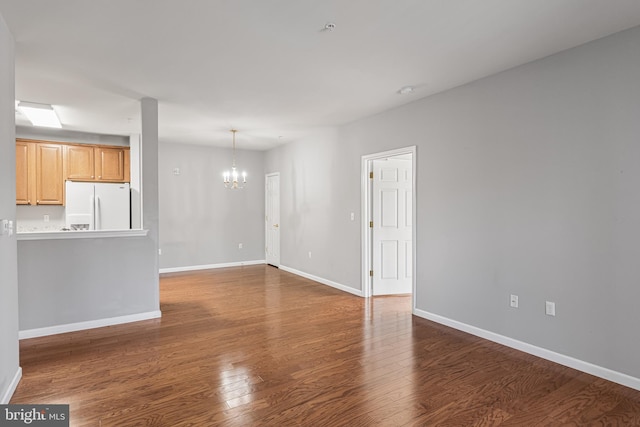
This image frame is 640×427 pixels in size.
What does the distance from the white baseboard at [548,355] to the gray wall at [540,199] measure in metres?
0.05

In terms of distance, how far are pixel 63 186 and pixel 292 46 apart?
523cm

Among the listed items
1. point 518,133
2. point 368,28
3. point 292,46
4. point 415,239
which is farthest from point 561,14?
point 415,239

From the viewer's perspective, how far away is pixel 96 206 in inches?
220

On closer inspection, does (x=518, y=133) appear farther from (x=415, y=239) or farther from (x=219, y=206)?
(x=219, y=206)

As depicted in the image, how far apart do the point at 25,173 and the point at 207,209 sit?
3.04 meters

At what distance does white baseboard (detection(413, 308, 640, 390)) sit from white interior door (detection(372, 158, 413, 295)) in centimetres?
122

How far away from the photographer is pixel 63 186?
5773mm

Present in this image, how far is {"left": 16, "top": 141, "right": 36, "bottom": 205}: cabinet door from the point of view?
5477mm

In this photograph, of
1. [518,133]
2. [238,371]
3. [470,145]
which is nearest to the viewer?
[238,371]

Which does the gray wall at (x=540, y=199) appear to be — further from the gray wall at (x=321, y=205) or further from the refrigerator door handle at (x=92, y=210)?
the refrigerator door handle at (x=92, y=210)

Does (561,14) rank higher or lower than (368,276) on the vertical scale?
higher

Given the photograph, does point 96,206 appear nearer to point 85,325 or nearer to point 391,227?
point 85,325

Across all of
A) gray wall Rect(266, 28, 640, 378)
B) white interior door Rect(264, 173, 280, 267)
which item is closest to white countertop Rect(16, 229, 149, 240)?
gray wall Rect(266, 28, 640, 378)

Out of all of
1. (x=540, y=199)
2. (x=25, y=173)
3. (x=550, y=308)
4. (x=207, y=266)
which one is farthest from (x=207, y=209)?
(x=550, y=308)
